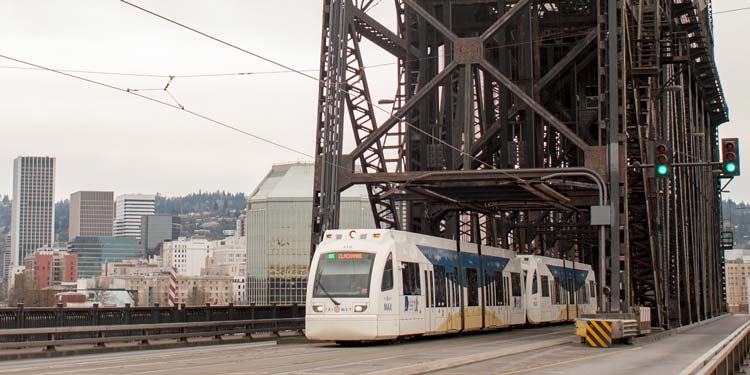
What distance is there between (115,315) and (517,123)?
20533mm

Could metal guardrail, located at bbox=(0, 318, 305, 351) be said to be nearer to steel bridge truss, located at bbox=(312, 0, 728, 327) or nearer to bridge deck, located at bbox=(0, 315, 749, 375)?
bridge deck, located at bbox=(0, 315, 749, 375)

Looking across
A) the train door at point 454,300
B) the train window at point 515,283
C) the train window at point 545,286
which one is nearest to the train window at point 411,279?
the train door at point 454,300

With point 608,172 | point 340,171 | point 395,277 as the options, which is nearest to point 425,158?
point 340,171

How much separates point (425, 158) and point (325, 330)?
1692 cm

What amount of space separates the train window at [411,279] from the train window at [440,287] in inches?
63.4

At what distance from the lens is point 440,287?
3662 centimetres

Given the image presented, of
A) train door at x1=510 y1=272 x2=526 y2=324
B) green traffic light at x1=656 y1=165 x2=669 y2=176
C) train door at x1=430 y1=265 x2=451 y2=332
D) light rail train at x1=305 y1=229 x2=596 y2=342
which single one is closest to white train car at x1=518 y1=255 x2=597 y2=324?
train door at x1=510 y1=272 x2=526 y2=324

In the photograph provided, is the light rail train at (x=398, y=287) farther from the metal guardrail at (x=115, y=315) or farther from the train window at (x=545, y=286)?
the metal guardrail at (x=115, y=315)

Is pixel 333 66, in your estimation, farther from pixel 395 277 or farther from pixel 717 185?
pixel 717 185

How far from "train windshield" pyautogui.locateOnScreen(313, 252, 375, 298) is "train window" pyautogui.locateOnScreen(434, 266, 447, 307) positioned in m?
4.25

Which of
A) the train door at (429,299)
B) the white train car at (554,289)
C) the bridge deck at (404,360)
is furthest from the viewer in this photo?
the white train car at (554,289)

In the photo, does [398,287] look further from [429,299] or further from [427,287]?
[429,299]

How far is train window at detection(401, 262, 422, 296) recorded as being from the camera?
33594 millimetres

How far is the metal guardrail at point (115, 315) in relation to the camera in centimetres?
3222
